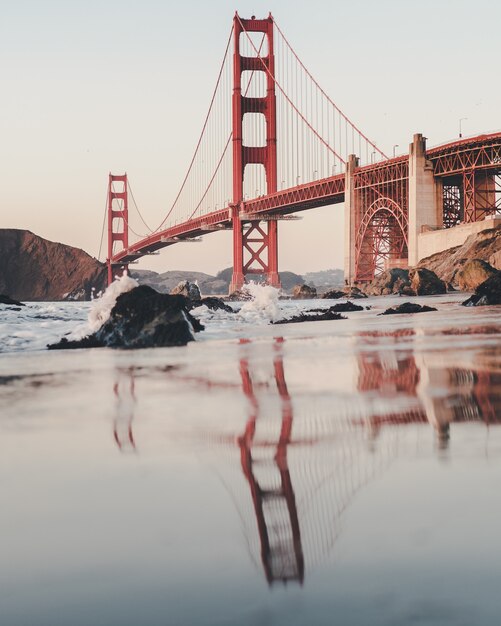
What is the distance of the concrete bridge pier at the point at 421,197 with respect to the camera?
190ft

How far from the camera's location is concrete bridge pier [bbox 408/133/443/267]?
58.0 metres

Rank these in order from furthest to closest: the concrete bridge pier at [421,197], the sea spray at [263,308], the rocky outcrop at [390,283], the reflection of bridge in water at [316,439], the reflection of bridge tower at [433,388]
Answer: the concrete bridge pier at [421,197] < the rocky outcrop at [390,283] < the sea spray at [263,308] < the reflection of bridge tower at [433,388] < the reflection of bridge in water at [316,439]

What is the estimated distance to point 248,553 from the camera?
2.45 metres

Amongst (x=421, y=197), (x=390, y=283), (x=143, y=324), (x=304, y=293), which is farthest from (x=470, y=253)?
(x=143, y=324)

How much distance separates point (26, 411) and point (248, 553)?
3521 millimetres

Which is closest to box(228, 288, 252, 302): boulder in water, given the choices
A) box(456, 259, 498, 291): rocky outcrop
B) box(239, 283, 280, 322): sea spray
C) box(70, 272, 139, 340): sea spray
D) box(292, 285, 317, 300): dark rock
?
box(292, 285, 317, 300): dark rock

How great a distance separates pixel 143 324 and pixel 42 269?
152456 mm

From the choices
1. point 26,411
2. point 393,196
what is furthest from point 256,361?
point 393,196

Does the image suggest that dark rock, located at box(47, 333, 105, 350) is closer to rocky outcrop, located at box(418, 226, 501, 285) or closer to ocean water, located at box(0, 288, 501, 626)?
ocean water, located at box(0, 288, 501, 626)

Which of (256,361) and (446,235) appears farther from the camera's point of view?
(446,235)

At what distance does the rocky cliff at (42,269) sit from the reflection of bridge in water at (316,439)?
14293cm

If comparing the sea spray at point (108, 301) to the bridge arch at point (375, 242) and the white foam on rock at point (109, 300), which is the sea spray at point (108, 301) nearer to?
the white foam on rock at point (109, 300)

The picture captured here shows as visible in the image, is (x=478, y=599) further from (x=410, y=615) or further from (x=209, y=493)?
(x=209, y=493)

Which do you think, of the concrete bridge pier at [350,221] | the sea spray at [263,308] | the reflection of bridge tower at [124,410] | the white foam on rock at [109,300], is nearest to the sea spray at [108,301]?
the white foam on rock at [109,300]
